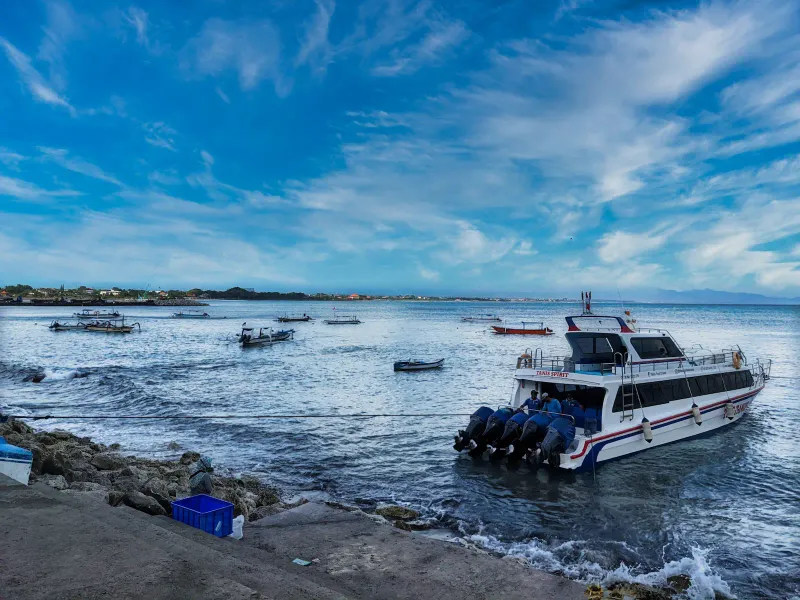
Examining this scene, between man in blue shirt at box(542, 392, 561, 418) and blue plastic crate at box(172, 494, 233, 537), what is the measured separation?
36.1 ft

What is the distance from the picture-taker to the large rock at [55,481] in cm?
1110

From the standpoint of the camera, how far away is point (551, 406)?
685 inches

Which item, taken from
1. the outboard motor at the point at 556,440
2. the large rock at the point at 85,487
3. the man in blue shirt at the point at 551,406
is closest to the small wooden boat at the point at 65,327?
the large rock at the point at 85,487

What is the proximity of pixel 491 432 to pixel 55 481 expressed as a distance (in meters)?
12.5

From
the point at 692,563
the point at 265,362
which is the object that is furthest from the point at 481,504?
the point at 265,362

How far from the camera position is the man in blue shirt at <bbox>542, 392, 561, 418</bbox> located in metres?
17.0

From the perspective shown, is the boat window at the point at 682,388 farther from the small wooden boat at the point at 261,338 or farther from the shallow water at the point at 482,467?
the small wooden boat at the point at 261,338

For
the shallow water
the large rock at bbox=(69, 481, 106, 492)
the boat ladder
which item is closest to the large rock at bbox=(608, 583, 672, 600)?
the shallow water

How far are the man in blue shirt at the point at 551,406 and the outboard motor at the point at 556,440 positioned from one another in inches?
26.1

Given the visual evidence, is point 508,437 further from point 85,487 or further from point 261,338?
point 261,338

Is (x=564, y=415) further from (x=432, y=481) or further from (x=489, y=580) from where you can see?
(x=489, y=580)

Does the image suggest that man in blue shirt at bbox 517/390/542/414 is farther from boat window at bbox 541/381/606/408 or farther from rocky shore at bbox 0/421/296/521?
rocky shore at bbox 0/421/296/521

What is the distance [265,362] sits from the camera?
48688 millimetres

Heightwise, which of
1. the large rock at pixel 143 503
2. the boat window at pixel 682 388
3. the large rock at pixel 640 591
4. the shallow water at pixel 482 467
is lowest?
the shallow water at pixel 482 467
